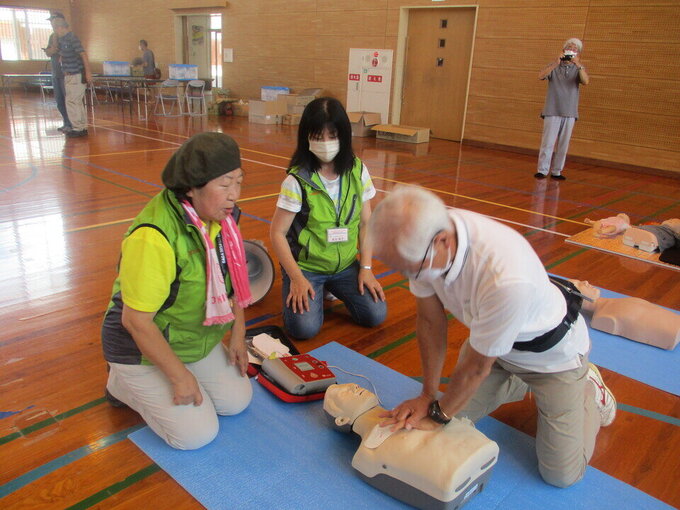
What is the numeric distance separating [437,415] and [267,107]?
31.5 ft

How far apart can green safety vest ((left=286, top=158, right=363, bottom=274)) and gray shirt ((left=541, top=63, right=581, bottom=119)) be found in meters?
4.73

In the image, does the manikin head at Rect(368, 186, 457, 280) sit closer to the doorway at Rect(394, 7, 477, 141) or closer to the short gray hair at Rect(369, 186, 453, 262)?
the short gray hair at Rect(369, 186, 453, 262)

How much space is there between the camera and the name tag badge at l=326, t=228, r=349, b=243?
2.57m

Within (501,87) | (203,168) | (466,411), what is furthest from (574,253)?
(501,87)

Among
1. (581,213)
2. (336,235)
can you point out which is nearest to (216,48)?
(581,213)

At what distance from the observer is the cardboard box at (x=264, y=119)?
10508 millimetres

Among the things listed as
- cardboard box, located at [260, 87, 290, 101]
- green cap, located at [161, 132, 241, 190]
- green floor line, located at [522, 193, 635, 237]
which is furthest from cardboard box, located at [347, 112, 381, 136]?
green cap, located at [161, 132, 241, 190]

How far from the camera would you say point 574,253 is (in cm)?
398

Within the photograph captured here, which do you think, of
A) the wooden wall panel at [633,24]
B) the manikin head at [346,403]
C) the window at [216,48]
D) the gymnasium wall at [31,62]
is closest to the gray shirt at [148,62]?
the window at [216,48]

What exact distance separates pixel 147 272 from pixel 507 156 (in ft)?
25.2

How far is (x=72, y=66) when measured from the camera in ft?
24.2

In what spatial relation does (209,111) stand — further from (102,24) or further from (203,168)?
(203,168)

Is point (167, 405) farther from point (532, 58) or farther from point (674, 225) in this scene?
point (532, 58)

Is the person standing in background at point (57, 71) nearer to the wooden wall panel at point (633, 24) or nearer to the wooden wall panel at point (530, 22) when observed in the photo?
the wooden wall panel at point (530, 22)
